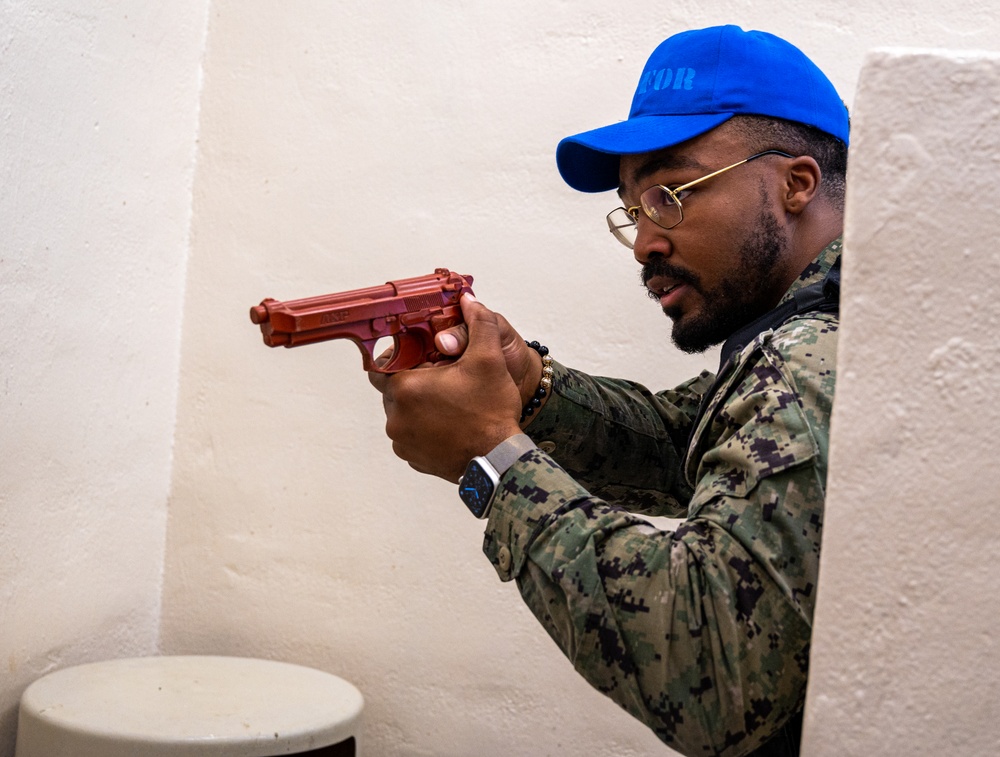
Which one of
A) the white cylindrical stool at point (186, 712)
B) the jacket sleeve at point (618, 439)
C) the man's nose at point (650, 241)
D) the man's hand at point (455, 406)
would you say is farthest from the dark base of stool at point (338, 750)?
the man's nose at point (650, 241)

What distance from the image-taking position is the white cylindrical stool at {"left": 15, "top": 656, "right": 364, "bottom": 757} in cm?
161

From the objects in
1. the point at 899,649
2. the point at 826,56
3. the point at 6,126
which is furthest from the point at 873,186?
the point at 6,126

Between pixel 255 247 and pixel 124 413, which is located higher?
pixel 255 247

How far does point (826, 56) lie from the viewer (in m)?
1.92

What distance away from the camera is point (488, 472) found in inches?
42.3

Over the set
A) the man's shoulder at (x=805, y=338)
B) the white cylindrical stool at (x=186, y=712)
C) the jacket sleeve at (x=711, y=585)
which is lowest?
the white cylindrical stool at (x=186, y=712)

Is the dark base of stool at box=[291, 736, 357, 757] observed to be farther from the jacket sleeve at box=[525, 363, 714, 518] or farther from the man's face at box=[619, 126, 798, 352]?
the man's face at box=[619, 126, 798, 352]

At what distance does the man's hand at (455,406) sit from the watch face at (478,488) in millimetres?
27

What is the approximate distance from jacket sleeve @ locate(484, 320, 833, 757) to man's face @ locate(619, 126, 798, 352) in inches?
14.3

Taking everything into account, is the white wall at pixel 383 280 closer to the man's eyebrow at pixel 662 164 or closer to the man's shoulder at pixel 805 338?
the man's eyebrow at pixel 662 164

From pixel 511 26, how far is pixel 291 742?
4.71 feet

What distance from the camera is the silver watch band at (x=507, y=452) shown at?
108 centimetres

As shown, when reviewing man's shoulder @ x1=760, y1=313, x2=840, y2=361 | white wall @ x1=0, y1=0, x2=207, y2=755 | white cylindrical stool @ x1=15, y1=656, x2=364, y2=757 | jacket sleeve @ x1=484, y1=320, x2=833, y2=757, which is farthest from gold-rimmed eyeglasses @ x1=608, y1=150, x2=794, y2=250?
white wall @ x1=0, y1=0, x2=207, y2=755

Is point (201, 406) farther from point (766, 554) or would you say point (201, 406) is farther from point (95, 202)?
point (766, 554)
